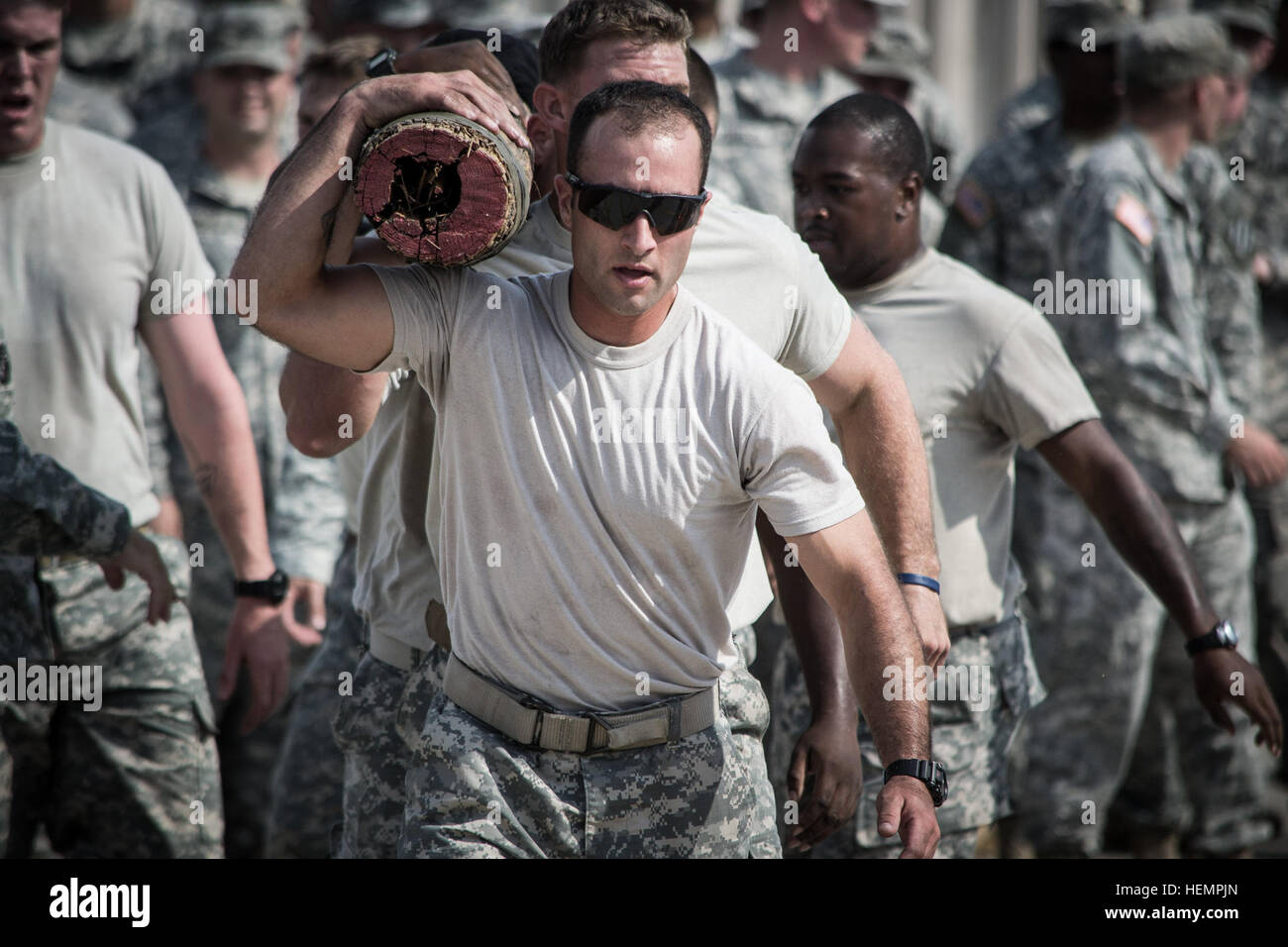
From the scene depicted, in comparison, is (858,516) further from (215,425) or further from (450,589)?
(215,425)

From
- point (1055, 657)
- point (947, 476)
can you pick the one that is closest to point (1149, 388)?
point (1055, 657)

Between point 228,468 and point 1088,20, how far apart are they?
14.6 ft

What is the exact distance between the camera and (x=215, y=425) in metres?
4.28

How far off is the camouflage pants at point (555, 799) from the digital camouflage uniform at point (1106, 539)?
2.97 metres

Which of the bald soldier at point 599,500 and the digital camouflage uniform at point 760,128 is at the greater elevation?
the digital camouflage uniform at point 760,128

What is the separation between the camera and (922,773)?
9.25 feet

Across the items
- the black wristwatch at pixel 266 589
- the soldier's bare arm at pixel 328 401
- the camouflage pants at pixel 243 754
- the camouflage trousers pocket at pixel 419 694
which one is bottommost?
the camouflage pants at pixel 243 754

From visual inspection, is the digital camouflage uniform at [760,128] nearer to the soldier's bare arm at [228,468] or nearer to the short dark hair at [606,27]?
the soldier's bare arm at [228,468]

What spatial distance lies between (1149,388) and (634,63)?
9.70ft

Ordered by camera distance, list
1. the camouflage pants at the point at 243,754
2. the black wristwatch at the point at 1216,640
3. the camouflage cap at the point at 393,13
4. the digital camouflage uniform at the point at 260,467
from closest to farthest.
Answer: the black wristwatch at the point at 1216,640 → the digital camouflage uniform at the point at 260,467 → the camouflage pants at the point at 243,754 → the camouflage cap at the point at 393,13

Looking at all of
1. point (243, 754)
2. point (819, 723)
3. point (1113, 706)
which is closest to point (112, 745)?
point (243, 754)

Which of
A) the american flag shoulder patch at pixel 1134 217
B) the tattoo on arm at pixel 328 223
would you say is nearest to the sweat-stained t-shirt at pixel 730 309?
the tattoo on arm at pixel 328 223

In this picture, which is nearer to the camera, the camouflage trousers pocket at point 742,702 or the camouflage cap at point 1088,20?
the camouflage trousers pocket at point 742,702

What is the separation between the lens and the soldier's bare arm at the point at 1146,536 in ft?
13.1
